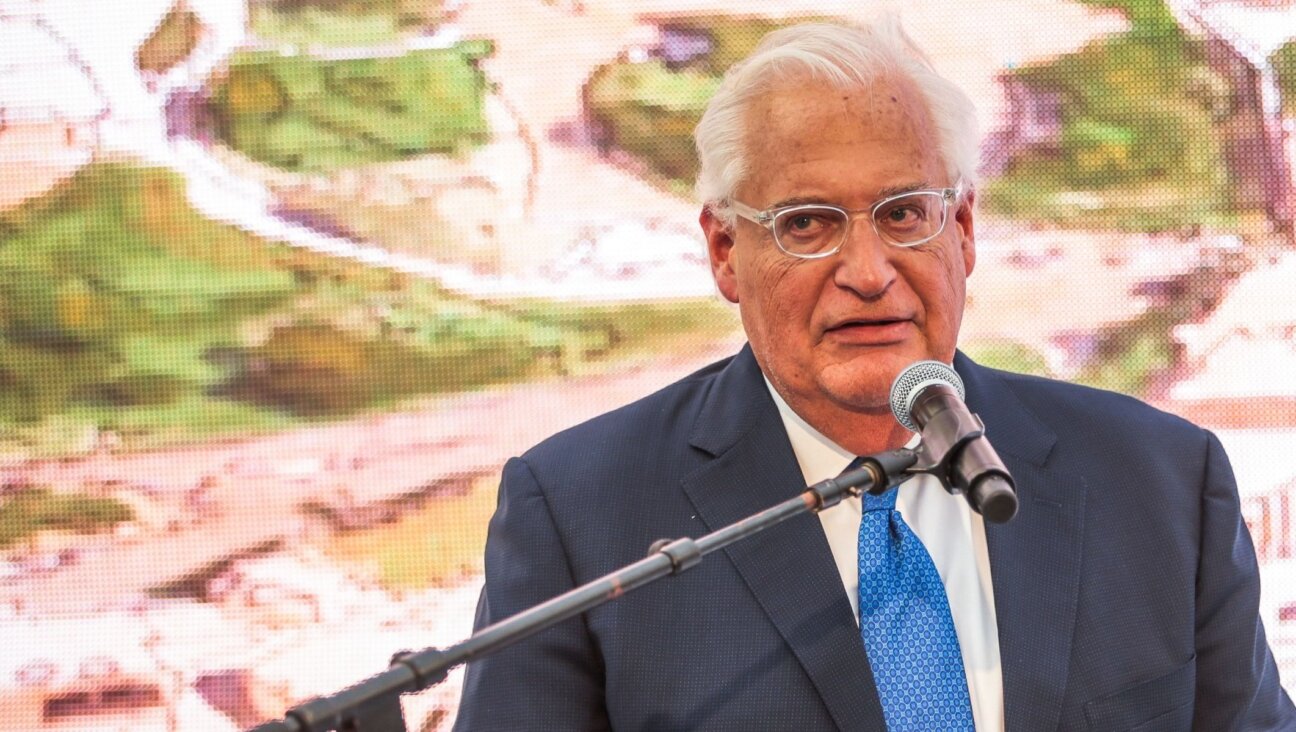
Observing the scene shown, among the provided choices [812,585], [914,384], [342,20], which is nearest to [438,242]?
[342,20]

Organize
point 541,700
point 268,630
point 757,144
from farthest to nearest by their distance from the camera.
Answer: point 268,630
point 757,144
point 541,700

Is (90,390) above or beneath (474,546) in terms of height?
above

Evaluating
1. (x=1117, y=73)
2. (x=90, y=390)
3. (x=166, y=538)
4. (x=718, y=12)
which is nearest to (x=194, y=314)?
(x=90, y=390)

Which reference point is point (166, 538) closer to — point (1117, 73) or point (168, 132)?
point (168, 132)

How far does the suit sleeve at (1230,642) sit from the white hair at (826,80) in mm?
688

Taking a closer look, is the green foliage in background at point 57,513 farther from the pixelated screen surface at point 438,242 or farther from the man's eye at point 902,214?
the man's eye at point 902,214

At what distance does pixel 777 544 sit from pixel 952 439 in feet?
2.02

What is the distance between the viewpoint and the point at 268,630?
3203 mm

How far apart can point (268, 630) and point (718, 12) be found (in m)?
1.80

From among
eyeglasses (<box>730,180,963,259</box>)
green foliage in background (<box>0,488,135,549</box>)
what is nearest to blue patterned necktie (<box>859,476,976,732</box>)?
eyeglasses (<box>730,180,963,259</box>)

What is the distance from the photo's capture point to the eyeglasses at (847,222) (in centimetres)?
210

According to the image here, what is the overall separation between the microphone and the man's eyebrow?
0.47 m

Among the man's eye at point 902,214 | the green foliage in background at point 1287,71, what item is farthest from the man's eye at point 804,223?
the green foliage in background at point 1287,71

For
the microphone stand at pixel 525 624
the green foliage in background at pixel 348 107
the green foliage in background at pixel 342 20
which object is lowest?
the microphone stand at pixel 525 624
